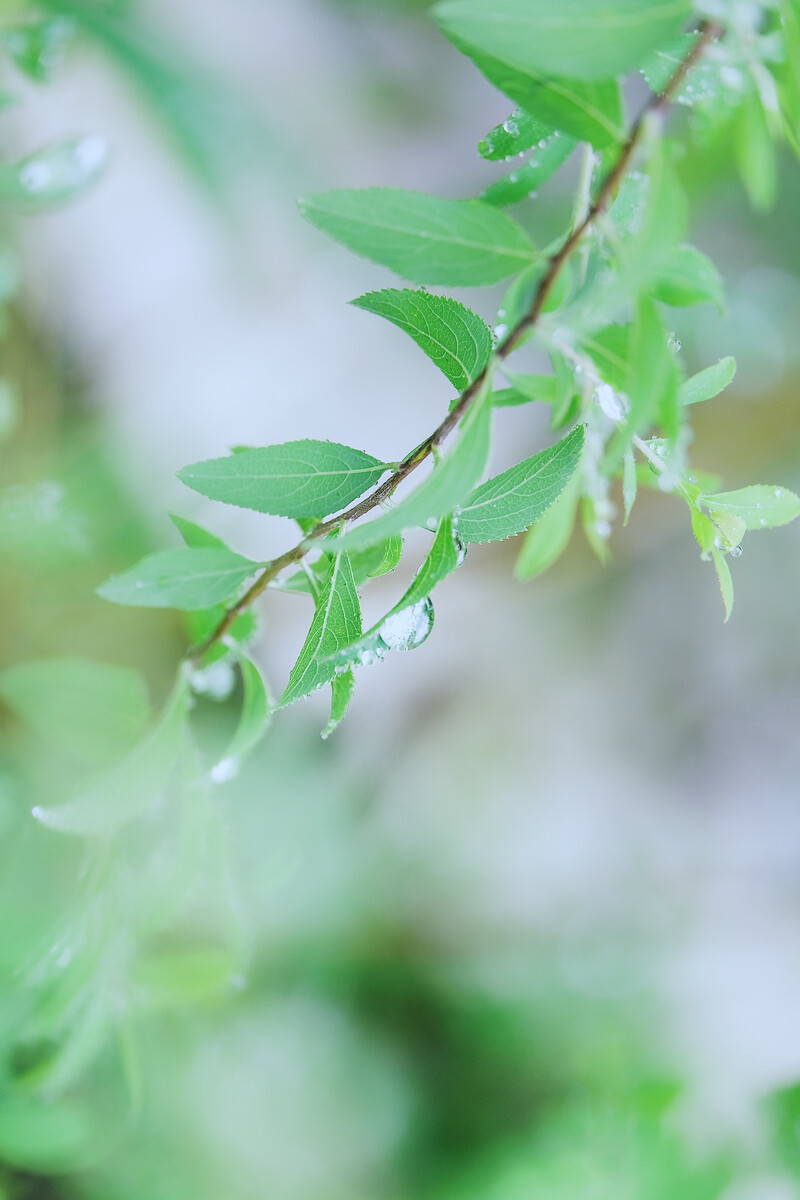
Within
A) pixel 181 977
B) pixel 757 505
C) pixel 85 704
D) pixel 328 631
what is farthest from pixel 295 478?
pixel 181 977

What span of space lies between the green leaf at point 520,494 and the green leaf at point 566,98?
0.27 ft

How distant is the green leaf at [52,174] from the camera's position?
1.65 feet

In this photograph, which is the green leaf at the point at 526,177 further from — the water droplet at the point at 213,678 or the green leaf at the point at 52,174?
the green leaf at the point at 52,174

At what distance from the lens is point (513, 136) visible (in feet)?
0.86

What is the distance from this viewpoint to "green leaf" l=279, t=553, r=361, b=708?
27 centimetres

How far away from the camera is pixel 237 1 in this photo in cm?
126

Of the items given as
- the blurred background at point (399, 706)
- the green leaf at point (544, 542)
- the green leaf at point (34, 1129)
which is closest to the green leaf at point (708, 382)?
the green leaf at point (544, 542)

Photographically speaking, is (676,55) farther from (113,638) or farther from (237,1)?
(237,1)

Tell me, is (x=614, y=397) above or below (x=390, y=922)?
above

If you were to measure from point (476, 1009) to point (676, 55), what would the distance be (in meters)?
1.26

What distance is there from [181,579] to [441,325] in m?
0.14

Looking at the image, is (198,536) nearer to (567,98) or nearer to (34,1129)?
(567,98)

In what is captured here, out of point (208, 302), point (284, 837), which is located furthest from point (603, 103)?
point (208, 302)

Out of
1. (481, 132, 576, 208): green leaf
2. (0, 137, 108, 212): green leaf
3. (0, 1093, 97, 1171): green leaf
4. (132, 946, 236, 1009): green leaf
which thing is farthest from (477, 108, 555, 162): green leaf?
(0, 1093, 97, 1171): green leaf
